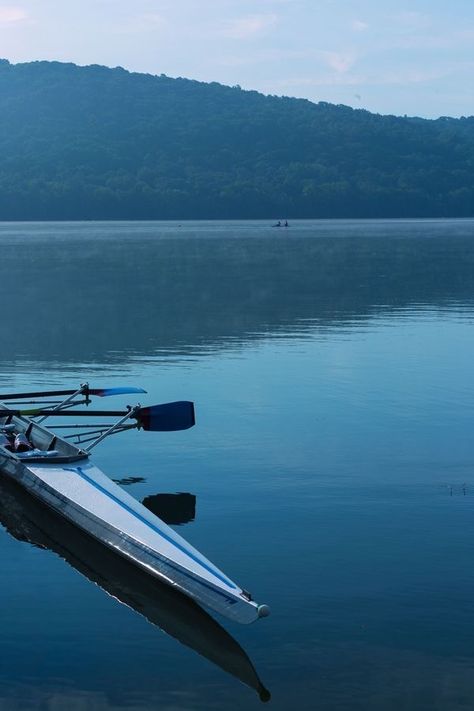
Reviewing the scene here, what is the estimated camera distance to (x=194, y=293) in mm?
72625

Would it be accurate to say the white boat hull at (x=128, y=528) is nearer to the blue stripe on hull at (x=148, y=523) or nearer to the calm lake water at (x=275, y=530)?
the blue stripe on hull at (x=148, y=523)

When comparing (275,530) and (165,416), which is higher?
(165,416)

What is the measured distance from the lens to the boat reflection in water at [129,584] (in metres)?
15.6

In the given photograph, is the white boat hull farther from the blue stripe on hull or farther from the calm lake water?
the calm lake water

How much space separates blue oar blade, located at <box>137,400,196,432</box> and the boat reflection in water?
4033mm

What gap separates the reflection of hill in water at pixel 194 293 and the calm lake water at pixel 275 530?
600mm

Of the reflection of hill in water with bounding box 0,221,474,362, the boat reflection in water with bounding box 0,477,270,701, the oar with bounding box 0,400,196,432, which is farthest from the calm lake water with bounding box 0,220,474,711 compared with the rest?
the oar with bounding box 0,400,196,432

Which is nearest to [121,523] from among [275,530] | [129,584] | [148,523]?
[148,523]

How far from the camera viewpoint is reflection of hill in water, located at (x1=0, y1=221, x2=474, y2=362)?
49.7m

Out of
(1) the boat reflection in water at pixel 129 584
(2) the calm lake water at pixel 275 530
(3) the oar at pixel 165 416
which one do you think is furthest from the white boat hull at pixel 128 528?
(3) the oar at pixel 165 416

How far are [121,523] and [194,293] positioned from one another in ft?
178

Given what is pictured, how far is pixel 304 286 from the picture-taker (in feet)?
258

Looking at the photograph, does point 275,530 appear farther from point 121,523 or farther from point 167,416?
point 167,416

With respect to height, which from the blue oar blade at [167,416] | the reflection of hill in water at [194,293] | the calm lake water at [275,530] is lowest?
the reflection of hill in water at [194,293]
